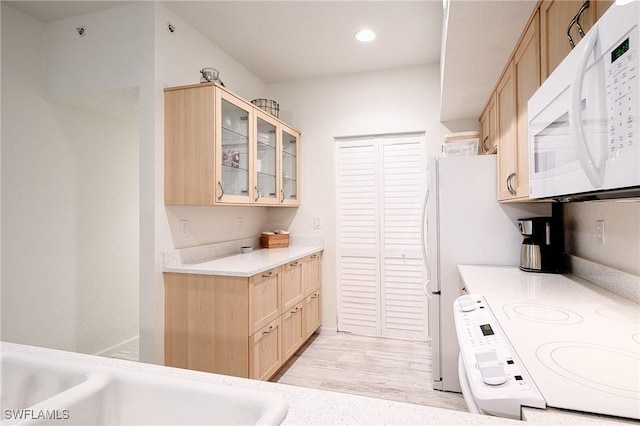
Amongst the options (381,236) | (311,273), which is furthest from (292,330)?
(381,236)

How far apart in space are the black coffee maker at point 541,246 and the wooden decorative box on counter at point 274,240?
2.15 metres

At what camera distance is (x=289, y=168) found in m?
3.45

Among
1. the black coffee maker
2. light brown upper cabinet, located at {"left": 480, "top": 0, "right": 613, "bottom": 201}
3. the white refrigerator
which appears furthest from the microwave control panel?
the white refrigerator

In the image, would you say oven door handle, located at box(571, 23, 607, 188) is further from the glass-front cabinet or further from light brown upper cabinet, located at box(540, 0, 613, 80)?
the glass-front cabinet

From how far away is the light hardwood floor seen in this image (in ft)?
7.54

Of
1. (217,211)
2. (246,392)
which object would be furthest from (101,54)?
(246,392)

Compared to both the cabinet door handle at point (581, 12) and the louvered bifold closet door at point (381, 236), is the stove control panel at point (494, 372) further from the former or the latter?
the louvered bifold closet door at point (381, 236)

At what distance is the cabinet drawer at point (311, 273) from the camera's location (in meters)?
3.06

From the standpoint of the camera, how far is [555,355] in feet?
2.87

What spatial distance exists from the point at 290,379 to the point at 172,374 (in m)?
1.99

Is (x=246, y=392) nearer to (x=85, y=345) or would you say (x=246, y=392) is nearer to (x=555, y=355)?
(x=555, y=355)

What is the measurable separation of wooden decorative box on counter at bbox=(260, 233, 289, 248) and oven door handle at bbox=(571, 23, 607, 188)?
283 centimetres

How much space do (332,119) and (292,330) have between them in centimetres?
212

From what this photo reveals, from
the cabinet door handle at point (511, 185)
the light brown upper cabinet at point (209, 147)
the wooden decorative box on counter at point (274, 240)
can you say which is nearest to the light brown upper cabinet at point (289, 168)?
the wooden decorative box on counter at point (274, 240)
